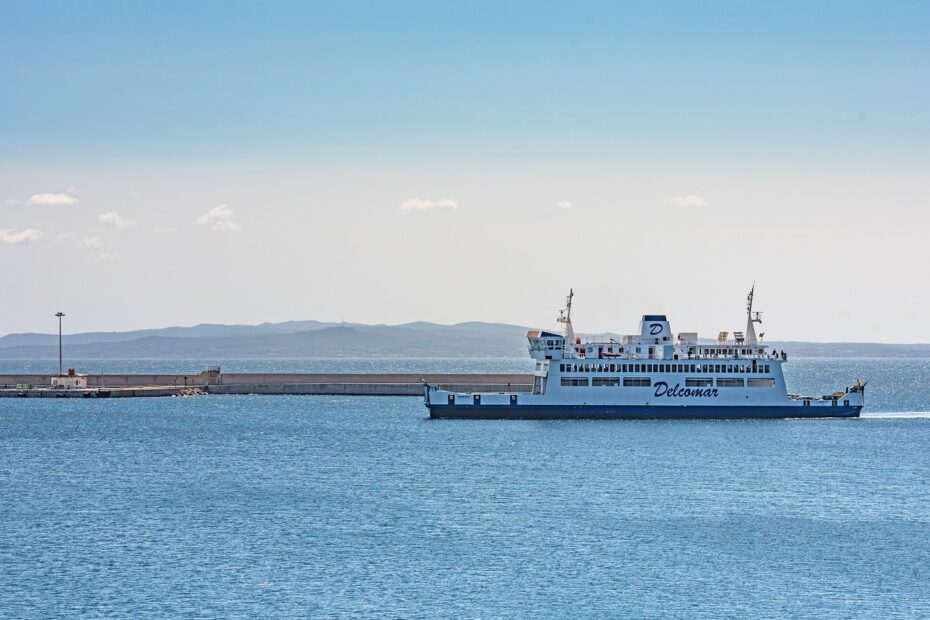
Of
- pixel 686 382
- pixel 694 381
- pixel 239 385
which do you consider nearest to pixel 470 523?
pixel 686 382

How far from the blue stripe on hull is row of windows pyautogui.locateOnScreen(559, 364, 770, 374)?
253 cm

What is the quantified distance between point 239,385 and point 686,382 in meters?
56.4

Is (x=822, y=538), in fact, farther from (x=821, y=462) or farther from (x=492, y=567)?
(x=821, y=462)

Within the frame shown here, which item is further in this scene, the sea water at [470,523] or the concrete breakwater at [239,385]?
the concrete breakwater at [239,385]

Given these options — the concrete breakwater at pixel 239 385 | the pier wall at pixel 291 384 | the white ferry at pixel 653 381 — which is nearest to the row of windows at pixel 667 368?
the white ferry at pixel 653 381

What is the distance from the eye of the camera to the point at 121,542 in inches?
1797

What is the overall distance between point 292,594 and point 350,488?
65.1 feet

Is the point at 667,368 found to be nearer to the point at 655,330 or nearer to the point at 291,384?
the point at 655,330

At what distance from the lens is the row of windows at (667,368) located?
289 ft

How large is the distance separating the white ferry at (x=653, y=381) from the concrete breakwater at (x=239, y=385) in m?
28.1

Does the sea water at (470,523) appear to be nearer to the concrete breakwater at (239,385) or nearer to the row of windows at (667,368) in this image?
the row of windows at (667,368)

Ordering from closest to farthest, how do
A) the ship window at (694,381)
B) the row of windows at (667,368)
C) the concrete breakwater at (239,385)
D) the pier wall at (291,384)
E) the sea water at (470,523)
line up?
the sea water at (470,523) → the row of windows at (667,368) → the ship window at (694,381) → the concrete breakwater at (239,385) → the pier wall at (291,384)

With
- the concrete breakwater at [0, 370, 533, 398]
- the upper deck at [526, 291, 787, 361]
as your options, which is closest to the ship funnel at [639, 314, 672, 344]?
the upper deck at [526, 291, 787, 361]

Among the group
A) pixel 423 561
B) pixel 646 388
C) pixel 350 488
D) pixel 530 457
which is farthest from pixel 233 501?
pixel 646 388
